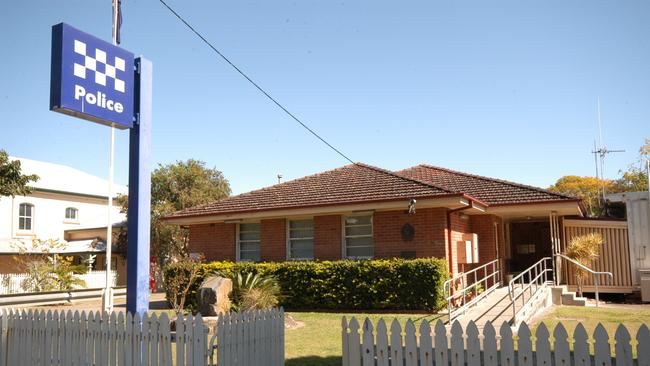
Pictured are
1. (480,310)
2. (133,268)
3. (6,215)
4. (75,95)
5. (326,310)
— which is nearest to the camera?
(75,95)

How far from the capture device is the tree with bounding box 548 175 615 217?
49906 mm

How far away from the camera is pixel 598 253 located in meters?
19.0

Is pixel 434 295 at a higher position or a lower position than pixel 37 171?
lower

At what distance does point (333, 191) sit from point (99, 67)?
38.4 ft

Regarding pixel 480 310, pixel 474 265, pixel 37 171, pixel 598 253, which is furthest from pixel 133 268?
pixel 37 171

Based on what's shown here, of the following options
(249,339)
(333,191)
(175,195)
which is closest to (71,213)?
(175,195)

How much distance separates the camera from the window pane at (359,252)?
1712 centimetres

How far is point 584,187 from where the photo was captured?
188 ft

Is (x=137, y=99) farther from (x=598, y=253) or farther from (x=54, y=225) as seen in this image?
(x=54, y=225)

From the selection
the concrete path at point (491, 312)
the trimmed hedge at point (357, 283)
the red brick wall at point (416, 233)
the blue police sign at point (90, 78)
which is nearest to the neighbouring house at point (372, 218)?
the red brick wall at point (416, 233)

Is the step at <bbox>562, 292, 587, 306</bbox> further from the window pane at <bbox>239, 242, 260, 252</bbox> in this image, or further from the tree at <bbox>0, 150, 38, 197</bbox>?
the tree at <bbox>0, 150, 38, 197</bbox>

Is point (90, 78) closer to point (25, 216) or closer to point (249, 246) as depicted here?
point (249, 246)

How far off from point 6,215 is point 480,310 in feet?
101

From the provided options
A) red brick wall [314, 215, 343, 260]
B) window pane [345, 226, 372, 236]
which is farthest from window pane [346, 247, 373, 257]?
window pane [345, 226, 372, 236]
